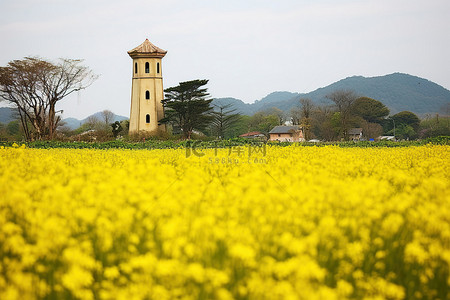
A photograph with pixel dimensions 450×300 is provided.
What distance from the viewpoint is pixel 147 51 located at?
45500mm

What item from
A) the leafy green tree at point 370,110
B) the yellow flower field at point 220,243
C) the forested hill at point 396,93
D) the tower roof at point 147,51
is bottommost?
the yellow flower field at point 220,243

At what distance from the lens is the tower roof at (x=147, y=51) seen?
45.4 m

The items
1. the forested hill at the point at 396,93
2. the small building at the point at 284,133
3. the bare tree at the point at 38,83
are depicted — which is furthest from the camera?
the forested hill at the point at 396,93

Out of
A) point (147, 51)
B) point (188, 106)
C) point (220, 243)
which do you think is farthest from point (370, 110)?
point (220, 243)

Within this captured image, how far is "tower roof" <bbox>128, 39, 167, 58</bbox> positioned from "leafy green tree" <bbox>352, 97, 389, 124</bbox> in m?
48.3

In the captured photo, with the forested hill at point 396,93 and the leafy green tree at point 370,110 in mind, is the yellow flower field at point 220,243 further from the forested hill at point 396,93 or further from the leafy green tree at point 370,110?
the forested hill at point 396,93

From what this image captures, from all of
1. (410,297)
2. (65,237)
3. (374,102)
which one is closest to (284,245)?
(410,297)

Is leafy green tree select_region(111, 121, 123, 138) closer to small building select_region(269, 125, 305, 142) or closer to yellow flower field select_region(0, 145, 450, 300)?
small building select_region(269, 125, 305, 142)

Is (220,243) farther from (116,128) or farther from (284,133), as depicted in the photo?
(284,133)

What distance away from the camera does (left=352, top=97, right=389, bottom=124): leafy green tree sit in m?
81.0

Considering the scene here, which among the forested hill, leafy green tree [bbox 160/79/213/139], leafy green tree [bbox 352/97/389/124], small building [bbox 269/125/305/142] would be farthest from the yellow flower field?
the forested hill

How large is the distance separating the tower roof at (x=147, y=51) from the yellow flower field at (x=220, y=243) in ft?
136

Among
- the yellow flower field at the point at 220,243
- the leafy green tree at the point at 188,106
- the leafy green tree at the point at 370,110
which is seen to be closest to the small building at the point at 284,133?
the leafy green tree at the point at 370,110

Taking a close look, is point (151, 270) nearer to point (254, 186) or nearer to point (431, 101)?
point (254, 186)
